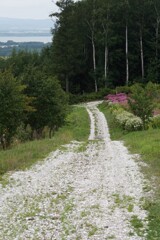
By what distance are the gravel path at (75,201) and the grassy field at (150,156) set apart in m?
0.35

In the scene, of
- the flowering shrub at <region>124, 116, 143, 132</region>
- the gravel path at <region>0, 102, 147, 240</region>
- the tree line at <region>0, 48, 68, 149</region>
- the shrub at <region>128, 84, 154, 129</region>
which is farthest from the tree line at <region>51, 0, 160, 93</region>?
the gravel path at <region>0, 102, 147, 240</region>

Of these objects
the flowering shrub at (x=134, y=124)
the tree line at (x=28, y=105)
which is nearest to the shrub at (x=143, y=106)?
the flowering shrub at (x=134, y=124)

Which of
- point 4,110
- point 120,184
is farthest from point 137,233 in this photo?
point 4,110

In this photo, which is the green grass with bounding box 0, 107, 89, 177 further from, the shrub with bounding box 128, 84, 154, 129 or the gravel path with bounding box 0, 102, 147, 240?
the shrub with bounding box 128, 84, 154, 129

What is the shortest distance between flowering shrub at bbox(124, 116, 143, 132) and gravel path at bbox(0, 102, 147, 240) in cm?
1310

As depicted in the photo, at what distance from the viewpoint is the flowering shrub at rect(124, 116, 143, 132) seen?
38.7m

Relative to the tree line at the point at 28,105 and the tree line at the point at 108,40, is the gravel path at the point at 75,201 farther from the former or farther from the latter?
the tree line at the point at 108,40

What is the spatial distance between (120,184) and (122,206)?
11.2 feet

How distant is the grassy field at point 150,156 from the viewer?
1318 cm

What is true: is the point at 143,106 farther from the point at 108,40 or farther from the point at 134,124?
the point at 108,40

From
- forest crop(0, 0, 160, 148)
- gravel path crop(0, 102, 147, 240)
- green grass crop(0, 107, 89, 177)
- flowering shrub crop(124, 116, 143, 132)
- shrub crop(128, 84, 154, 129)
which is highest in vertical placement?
forest crop(0, 0, 160, 148)

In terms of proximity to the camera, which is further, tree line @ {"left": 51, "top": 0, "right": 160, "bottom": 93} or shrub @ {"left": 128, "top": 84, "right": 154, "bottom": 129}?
tree line @ {"left": 51, "top": 0, "right": 160, "bottom": 93}

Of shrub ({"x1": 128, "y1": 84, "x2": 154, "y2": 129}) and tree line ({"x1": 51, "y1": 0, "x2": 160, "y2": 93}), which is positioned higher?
tree line ({"x1": 51, "y1": 0, "x2": 160, "y2": 93})

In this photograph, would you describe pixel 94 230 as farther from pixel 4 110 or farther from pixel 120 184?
pixel 4 110
